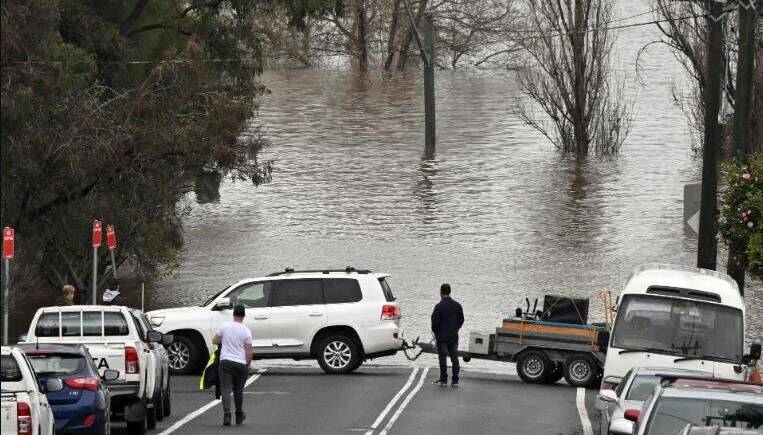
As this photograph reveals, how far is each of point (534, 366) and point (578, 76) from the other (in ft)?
119

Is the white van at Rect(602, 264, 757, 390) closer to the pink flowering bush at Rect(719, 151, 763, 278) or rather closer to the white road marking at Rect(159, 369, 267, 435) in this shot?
the pink flowering bush at Rect(719, 151, 763, 278)

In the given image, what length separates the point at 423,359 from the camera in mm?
33125

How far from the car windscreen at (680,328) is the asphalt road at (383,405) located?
1.26 metres

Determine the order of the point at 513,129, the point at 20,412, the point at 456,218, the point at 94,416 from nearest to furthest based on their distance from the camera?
the point at 20,412
the point at 94,416
the point at 456,218
the point at 513,129

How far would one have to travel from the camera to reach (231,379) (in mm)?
19359

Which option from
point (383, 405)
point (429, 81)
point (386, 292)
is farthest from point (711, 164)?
point (429, 81)

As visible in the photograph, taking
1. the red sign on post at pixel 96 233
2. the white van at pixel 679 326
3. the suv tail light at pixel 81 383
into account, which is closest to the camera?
the suv tail light at pixel 81 383

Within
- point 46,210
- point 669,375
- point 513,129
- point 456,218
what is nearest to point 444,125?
point 513,129

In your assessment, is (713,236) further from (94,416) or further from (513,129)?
(513,129)

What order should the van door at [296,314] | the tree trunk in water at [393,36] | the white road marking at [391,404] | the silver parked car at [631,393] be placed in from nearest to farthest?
the silver parked car at [631,393] < the white road marking at [391,404] < the van door at [296,314] < the tree trunk in water at [393,36]

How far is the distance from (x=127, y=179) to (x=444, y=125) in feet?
142

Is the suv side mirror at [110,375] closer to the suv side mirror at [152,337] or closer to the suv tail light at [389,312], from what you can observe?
the suv side mirror at [152,337]

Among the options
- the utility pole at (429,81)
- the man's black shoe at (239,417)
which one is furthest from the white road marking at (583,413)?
the utility pole at (429,81)

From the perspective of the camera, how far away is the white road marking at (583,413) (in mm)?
19869
